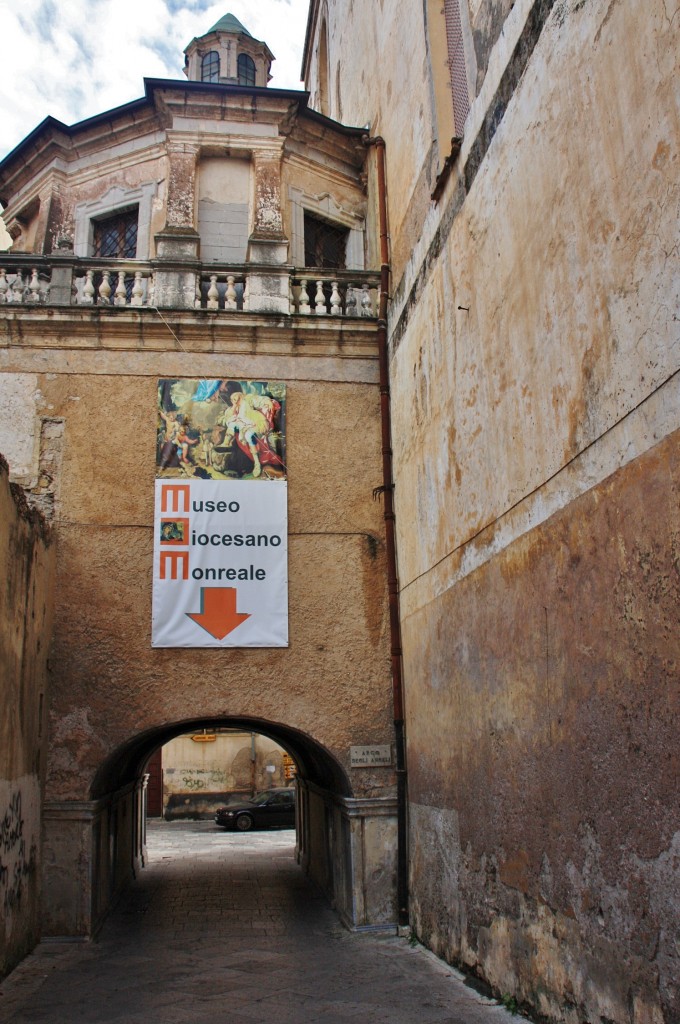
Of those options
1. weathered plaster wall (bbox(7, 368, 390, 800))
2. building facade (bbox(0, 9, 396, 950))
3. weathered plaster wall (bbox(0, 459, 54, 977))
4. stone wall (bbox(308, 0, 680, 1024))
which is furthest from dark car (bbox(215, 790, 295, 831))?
stone wall (bbox(308, 0, 680, 1024))

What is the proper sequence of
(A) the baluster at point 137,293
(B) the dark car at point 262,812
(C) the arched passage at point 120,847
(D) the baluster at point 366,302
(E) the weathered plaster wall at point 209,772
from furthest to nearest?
1. (E) the weathered plaster wall at point 209,772
2. (B) the dark car at point 262,812
3. (D) the baluster at point 366,302
4. (A) the baluster at point 137,293
5. (C) the arched passage at point 120,847

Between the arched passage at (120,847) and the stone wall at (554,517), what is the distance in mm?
662

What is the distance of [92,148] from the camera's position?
12281 millimetres

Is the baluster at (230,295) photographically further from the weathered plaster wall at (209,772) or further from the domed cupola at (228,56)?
the weathered plaster wall at (209,772)

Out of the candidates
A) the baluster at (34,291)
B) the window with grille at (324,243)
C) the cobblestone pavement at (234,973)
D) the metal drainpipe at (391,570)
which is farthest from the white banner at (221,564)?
the window with grille at (324,243)

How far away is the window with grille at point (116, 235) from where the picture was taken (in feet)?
39.5

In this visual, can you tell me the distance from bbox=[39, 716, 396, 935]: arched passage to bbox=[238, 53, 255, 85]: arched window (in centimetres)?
1328

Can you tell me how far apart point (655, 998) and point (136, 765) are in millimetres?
9951

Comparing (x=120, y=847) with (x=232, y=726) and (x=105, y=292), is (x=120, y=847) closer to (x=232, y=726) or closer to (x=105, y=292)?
(x=232, y=726)

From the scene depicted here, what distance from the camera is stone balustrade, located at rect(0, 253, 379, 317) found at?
10.6 meters

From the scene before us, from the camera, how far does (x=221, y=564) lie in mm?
10000

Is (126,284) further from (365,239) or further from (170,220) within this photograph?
(365,239)

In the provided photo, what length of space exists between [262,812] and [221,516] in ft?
44.2

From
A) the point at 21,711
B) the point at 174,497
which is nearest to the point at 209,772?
the point at 174,497
